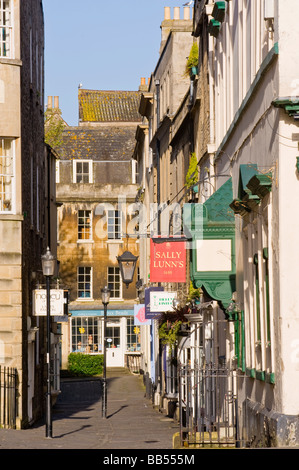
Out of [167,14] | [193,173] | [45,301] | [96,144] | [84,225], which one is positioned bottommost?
[45,301]

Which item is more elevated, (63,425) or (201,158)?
(201,158)

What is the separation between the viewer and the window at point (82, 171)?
6281 centimetres

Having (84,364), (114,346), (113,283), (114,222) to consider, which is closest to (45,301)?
(84,364)

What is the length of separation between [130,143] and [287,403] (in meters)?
54.6

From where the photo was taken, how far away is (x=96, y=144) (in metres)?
64.8

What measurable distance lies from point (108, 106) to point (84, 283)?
17.2 meters

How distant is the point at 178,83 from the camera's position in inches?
1398

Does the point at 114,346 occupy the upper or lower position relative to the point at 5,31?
lower

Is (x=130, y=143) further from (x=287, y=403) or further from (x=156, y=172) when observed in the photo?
(x=287, y=403)

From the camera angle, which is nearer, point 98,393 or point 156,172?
point 156,172

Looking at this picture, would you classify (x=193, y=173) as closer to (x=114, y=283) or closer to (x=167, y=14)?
(x=167, y=14)
